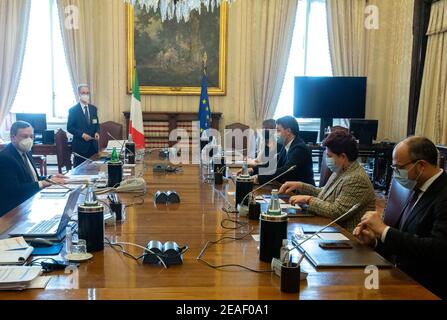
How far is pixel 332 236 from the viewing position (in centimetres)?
201

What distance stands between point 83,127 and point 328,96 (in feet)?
12.2

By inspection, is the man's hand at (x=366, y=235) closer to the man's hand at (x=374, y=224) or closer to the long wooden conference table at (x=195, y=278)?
the man's hand at (x=374, y=224)

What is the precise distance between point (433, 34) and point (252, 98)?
2.84 meters

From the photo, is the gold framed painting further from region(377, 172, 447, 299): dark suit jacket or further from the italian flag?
region(377, 172, 447, 299): dark suit jacket

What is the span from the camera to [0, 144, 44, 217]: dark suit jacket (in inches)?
118

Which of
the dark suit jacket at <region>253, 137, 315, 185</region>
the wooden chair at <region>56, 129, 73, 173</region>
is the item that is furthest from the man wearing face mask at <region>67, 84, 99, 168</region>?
the dark suit jacket at <region>253, 137, 315, 185</region>

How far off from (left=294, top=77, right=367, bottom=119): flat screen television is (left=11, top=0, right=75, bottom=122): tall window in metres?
3.73

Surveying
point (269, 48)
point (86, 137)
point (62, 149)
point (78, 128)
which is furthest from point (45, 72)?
point (269, 48)

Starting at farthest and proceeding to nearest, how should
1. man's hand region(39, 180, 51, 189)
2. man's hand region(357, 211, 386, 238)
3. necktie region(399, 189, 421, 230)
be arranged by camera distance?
man's hand region(39, 180, 51, 189)
necktie region(399, 189, 421, 230)
man's hand region(357, 211, 386, 238)

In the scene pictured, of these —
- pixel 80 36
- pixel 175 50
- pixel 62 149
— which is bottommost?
pixel 62 149

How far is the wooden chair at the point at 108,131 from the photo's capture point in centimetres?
717

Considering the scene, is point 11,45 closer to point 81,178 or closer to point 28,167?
point 28,167

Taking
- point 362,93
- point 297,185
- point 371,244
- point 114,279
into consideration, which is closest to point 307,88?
point 362,93

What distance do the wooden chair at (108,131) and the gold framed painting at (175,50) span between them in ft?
2.16
